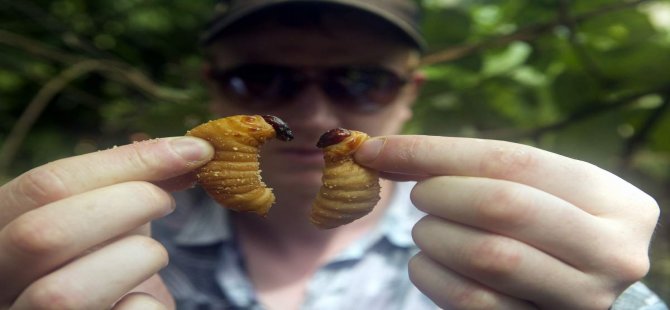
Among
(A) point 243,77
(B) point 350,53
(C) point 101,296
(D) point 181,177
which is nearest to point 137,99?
(A) point 243,77

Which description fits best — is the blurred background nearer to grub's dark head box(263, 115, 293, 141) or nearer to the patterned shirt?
the patterned shirt

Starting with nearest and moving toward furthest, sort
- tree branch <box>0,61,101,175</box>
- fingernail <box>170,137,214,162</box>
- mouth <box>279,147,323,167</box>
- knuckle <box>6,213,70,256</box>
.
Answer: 1. knuckle <box>6,213,70,256</box>
2. fingernail <box>170,137,214,162</box>
3. mouth <box>279,147,323,167</box>
4. tree branch <box>0,61,101,175</box>

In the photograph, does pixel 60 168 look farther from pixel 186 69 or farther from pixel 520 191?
pixel 186 69

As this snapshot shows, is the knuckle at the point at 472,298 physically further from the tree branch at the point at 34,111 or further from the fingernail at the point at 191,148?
the tree branch at the point at 34,111

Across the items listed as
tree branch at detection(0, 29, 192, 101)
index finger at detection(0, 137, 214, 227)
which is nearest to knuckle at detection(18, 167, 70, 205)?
index finger at detection(0, 137, 214, 227)

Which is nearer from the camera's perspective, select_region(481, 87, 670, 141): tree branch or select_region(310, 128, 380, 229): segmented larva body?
select_region(310, 128, 380, 229): segmented larva body

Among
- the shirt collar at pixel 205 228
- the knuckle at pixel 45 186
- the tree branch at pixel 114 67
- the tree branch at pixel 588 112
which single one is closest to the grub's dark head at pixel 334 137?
the knuckle at pixel 45 186
